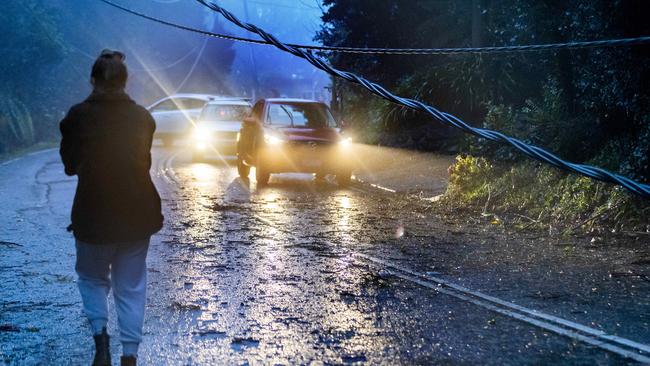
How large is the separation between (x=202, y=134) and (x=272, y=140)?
7.10 metres

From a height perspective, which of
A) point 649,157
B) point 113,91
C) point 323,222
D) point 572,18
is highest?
point 572,18

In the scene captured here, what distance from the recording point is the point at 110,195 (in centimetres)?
459

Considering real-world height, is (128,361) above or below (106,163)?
below

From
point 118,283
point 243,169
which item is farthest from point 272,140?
point 118,283

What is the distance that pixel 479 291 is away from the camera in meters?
7.02

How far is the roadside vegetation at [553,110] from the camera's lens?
10984 millimetres

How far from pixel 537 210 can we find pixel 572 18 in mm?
2976

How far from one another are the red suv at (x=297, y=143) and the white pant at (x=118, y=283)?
11506mm

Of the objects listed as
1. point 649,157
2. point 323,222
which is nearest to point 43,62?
point 323,222

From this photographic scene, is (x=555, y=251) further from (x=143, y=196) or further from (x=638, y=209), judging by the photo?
(x=143, y=196)

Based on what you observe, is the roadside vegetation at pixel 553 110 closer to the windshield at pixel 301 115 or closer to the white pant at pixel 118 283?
the windshield at pixel 301 115

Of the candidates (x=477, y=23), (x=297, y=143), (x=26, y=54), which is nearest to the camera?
(x=477, y=23)

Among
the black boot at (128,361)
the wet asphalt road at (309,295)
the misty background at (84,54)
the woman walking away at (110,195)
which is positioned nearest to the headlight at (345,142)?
the wet asphalt road at (309,295)

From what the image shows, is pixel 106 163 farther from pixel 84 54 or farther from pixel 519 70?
pixel 84 54
